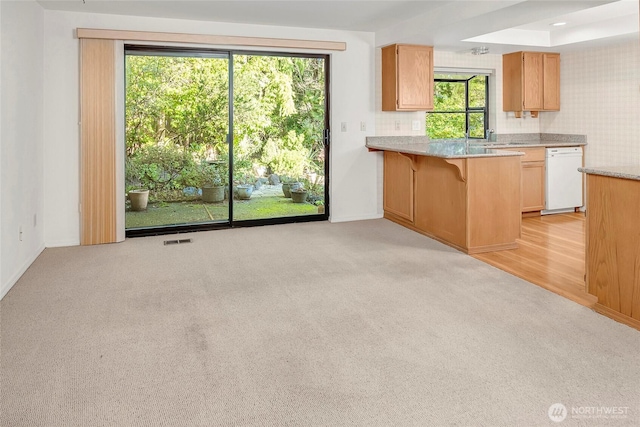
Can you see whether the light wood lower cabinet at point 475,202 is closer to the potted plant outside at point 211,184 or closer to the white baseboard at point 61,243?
the potted plant outside at point 211,184

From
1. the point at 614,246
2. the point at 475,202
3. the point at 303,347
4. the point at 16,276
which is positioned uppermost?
the point at 475,202

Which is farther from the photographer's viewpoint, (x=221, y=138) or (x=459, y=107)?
(x=459, y=107)

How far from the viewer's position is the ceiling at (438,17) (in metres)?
4.21

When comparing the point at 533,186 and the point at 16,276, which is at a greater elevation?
the point at 533,186

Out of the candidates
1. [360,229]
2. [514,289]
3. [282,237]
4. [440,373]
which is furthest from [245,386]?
[360,229]

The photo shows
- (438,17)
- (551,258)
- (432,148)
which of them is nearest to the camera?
(551,258)

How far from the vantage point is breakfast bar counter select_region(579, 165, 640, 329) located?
266cm

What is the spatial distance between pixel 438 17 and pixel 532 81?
91.9 inches

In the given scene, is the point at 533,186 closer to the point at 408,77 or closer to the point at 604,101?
the point at 604,101

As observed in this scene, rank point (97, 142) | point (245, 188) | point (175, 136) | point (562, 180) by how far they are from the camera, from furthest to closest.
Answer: point (562, 180)
point (245, 188)
point (175, 136)
point (97, 142)

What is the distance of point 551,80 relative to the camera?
6449mm

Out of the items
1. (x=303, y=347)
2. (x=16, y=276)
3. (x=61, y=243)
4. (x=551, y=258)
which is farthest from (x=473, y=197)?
(x=61, y=243)

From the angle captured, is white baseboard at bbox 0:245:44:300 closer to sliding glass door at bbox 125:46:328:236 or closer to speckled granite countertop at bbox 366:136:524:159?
sliding glass door at bbox 125:46:328:236

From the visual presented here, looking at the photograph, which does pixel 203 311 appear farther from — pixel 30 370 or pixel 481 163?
pixel 481 163
